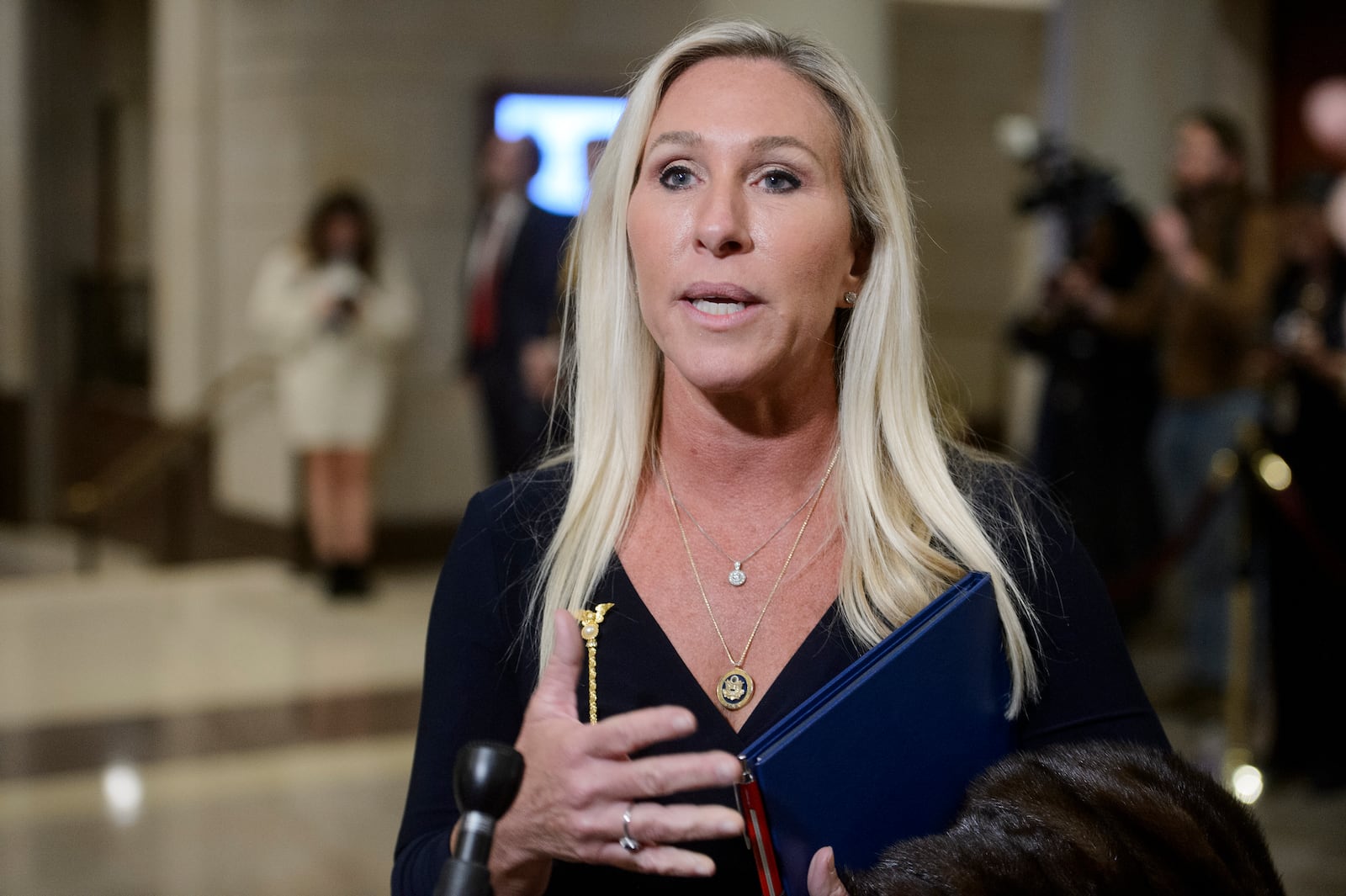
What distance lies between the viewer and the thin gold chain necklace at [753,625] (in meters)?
1.53

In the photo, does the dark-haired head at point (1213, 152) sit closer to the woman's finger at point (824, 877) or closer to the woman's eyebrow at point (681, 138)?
the woman's eyebrow at point (681, 138)

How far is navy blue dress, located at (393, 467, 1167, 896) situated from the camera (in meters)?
1.51

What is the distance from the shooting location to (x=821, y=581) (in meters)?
1.62

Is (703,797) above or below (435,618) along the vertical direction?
below

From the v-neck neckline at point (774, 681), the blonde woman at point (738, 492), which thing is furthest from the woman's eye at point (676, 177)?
the v-neck neckline at point (774, 681)

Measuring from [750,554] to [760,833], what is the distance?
46 cm

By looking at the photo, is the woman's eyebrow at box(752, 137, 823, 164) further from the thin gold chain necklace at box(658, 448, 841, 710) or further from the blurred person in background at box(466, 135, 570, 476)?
the blurred person in background at box(466, 135, 570, 476)

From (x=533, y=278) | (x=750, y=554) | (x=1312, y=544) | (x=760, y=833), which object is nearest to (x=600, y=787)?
(x=760, y=833)

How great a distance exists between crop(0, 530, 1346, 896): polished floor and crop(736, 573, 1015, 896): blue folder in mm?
2688

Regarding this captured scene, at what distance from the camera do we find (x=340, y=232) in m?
7.81

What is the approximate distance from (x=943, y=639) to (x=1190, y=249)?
4735 mm

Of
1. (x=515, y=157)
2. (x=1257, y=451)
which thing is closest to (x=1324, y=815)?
(x=1257, y=451)

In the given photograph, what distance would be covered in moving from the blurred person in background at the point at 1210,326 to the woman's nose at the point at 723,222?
4.29 meters

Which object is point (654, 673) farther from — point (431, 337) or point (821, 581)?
point (431, 337)
